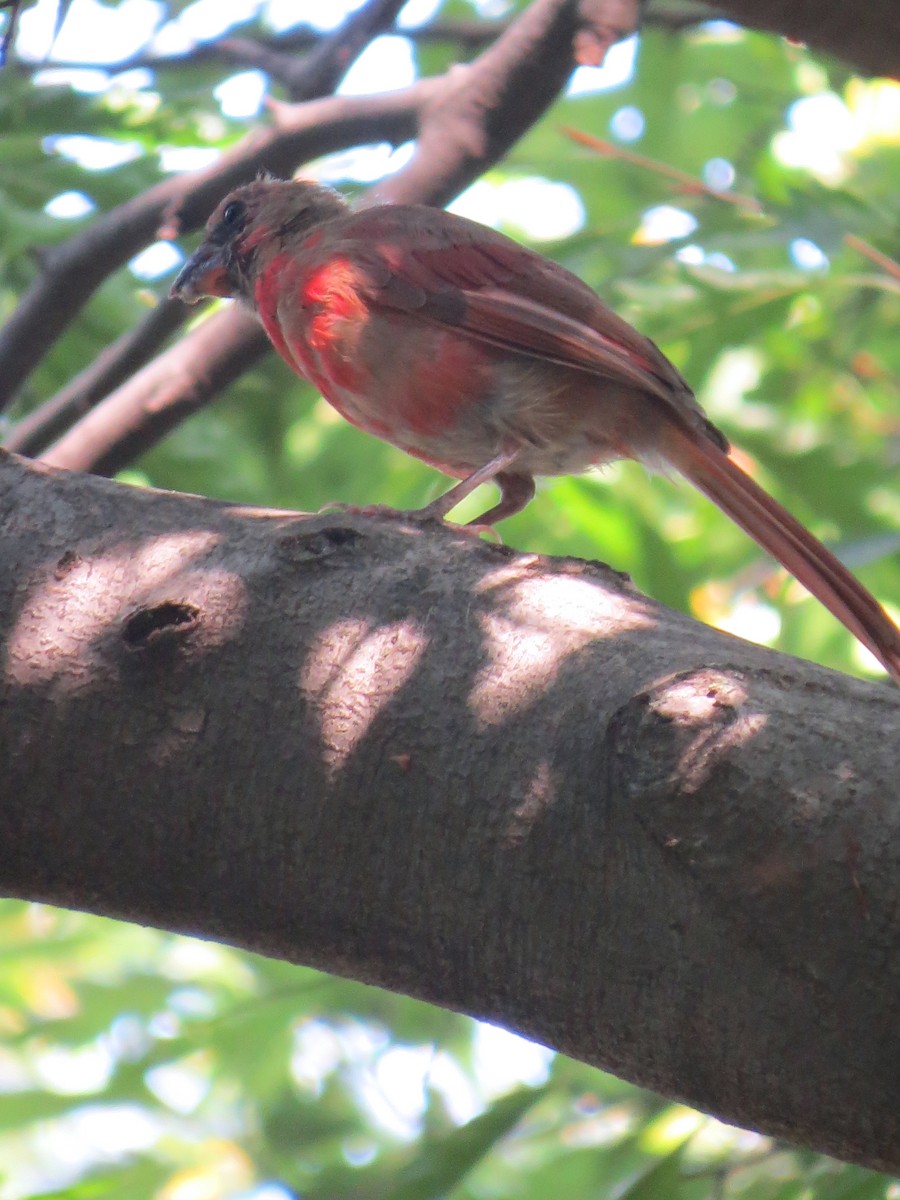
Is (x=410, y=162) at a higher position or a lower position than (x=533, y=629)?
higher

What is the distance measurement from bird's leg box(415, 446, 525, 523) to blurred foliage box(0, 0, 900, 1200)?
0.48m

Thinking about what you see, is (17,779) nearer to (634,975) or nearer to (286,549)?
(286,549)

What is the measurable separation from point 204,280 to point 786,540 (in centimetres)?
217

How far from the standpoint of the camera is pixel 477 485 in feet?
11.3

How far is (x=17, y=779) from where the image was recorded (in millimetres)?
1918

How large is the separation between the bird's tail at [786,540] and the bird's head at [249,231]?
1.52m

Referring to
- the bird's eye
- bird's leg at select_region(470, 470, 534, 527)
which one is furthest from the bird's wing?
the bird's eye

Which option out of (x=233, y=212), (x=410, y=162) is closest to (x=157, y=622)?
(x=410, y=162)

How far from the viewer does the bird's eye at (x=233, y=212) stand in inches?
180

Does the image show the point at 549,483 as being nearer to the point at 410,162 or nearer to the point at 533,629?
the point at 410,162

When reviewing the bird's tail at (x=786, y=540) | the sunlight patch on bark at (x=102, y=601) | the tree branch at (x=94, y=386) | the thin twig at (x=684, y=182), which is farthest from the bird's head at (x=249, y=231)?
the sunlight patch on bark at (x=102, y=601)

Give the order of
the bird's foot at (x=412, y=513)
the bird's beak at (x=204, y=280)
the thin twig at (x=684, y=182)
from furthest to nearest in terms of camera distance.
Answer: the thin twig at (x=684, y=182)
the bird's beak at (x=204, y=280)
the bird's foot at (x=412, y=513)

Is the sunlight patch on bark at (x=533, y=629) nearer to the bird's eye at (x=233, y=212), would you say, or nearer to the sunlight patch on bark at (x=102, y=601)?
the sunlight patch on bark at (x=102, y=601)

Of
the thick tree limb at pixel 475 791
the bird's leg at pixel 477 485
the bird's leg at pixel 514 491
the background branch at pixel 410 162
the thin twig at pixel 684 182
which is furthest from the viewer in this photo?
the thin twig at pixel 684 182
